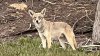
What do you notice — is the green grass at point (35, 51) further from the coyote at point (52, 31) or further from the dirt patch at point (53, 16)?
the dirt patch at point (53, 16)

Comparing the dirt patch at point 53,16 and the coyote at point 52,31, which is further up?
the coyote at point 52,31

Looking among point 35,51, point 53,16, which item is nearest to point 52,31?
point 35,51

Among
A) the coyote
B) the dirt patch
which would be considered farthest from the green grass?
the dirt patch

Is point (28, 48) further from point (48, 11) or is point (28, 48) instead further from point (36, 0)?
point (36, 0)

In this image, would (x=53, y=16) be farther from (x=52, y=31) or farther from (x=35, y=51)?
(x=35, y=51)

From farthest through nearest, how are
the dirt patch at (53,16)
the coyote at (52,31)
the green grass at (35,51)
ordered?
the dirt patch at (53,16), the coyote at (52,31), the green grass at (35,51)

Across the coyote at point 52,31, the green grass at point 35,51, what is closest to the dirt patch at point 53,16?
the coyote at point 52,31

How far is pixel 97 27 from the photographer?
13.4 m

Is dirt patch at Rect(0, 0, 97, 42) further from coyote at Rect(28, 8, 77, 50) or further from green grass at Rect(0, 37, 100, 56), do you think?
green grass at Rect(0, 37, 100, 56)

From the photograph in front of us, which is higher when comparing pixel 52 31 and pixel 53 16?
pixel 52 31

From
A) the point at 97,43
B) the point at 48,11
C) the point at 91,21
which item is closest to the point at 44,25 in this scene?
the point at 97,43

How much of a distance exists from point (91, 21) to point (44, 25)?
12.6ft

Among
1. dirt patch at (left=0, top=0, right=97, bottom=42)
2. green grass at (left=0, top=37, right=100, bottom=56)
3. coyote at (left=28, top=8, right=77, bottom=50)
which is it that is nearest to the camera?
green grass at (left=0, top=37, right=100, bottom=56)

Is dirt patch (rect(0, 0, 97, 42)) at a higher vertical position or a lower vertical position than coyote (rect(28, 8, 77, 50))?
lower
